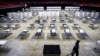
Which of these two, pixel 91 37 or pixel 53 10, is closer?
pixel 91 37

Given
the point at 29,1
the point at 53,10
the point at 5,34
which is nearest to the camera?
the point at 5,34

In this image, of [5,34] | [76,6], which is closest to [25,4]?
[76,6]

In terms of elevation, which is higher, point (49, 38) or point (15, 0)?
point (15, 0)

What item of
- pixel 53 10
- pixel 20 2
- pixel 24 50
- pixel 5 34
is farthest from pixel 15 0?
pixel 24 50

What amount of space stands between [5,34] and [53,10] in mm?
30658

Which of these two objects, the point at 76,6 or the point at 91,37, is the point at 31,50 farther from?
the point at 76,6

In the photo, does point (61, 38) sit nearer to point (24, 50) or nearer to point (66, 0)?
point (24, 50)

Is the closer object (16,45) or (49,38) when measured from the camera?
(16,45)

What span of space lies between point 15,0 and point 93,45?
32.9m

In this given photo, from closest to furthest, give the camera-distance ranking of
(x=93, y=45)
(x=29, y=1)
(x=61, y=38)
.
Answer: (x=93, y=45)
(x=61, y=38)
(x=29, y=1)

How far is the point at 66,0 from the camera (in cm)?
4441

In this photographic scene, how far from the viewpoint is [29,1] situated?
145 feet

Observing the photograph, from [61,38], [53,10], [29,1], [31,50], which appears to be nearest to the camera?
[31,50]

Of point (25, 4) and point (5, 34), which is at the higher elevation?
point (25, 4)
